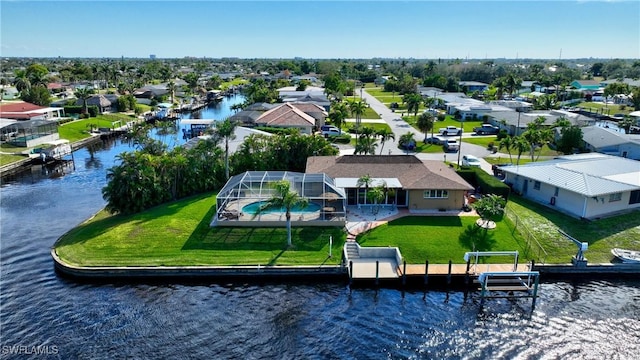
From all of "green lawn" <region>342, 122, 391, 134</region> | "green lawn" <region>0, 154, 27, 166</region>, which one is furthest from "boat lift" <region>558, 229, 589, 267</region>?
"green lawn" <region>0, 154, 27, 166</region>

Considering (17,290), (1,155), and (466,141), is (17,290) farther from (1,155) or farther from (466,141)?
(466,141)

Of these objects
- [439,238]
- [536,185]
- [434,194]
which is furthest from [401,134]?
[439,238]

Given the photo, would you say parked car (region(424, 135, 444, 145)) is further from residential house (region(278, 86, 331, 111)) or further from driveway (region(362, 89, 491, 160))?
residential house (region(278, 86, 331, 111))

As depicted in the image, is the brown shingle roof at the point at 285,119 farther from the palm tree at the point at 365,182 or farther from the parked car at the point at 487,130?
the palm tree at the point at 365,182

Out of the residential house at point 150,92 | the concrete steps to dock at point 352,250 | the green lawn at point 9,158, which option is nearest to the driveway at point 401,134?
the concrete steps to dock at point 352,250

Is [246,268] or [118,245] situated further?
[118,245]

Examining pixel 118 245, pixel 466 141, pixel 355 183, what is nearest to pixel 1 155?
pixel 118 245
